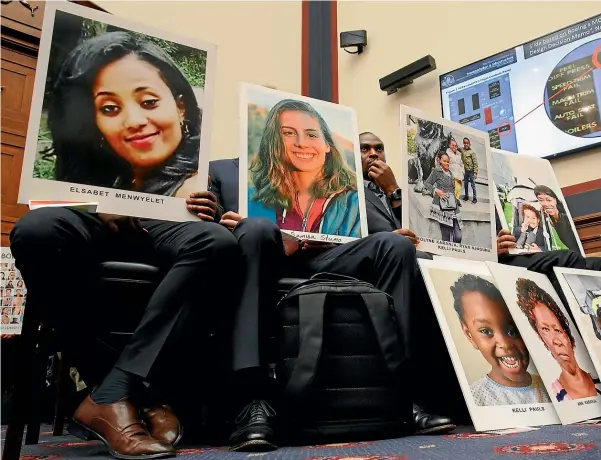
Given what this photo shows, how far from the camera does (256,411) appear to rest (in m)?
0.91

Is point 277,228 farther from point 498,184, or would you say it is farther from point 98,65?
point 498,184

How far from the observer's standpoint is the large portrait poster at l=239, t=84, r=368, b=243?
1191mm

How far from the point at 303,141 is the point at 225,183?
11.0 inches

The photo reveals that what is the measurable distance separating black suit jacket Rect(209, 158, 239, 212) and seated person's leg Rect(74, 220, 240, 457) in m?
0.31

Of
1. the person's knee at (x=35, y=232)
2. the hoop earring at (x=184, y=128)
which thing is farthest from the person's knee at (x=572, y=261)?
the person's knee at (x=35, y=232)

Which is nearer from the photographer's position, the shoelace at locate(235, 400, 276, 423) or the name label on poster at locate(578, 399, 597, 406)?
the shoelace at locate(235, 400, 276, 423)

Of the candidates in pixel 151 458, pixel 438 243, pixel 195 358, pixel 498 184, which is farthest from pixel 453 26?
pixel 151 458

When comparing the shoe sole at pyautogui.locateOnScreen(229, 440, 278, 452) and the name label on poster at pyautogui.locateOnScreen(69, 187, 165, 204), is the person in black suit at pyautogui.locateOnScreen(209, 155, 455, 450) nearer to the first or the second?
the shoe sole at pyautogui.locateOnScreen(229, 440, 278, 452)

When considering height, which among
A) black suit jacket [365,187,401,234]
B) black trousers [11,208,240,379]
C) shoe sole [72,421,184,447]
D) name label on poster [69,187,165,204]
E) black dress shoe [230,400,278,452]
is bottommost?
shoe sole [72,421,184,447]

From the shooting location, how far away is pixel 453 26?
260cm

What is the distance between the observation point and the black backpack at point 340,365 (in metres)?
0.93

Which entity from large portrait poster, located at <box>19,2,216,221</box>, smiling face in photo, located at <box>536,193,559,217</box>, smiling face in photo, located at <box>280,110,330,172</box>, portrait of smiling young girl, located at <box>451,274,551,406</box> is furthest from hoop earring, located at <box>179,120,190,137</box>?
smiling face in photo, located at <box>536,193,559,217</box>

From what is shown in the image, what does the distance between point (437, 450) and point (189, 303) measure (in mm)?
503

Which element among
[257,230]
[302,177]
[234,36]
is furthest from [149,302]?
[234,36]
